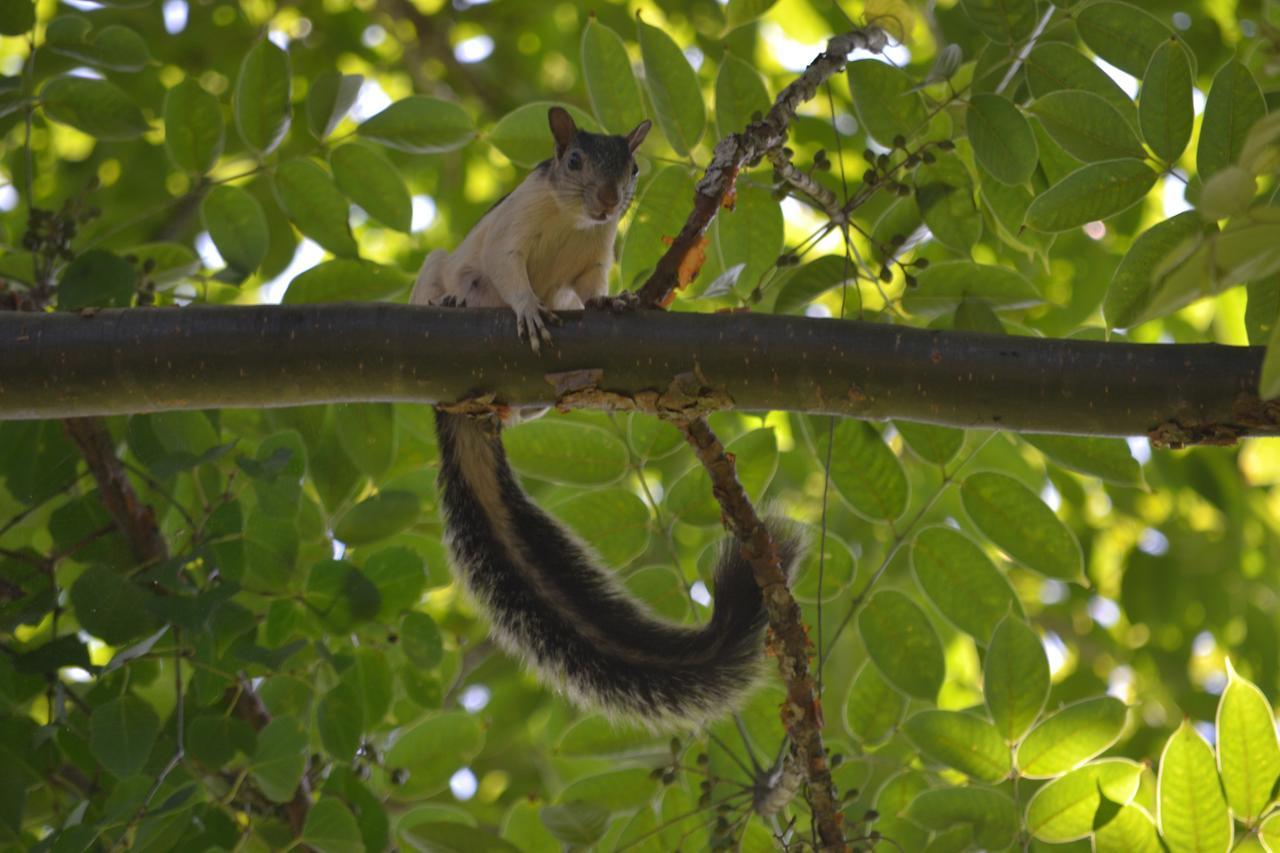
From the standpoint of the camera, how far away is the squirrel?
2.35 m

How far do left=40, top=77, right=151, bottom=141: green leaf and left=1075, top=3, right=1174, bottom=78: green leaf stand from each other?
6.29 feet

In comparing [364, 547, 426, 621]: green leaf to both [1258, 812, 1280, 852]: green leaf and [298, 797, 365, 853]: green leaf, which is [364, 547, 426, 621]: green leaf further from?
[1258, 812, 1280, 852]: green leaf

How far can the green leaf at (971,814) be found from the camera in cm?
224

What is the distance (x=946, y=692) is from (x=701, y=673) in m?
2.31

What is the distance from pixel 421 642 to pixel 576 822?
543 mm

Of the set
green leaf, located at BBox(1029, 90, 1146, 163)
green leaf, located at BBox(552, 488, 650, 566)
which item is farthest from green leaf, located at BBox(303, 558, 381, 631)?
green leaf, located at BBox(1029, 90, 1146, 163)

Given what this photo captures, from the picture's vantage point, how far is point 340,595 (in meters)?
2.42

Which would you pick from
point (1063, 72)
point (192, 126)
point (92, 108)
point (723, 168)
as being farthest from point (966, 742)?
point (92, 108)

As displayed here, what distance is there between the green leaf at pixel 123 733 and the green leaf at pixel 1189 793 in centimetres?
172

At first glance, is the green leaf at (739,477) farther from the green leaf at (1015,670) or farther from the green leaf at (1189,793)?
the green leaf at (1189,793)

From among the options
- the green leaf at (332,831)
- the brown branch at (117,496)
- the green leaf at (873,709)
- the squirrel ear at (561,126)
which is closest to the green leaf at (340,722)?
the green leaf at (332,831)

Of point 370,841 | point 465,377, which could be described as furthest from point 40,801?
point 465,377

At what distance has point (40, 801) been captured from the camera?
104 inches

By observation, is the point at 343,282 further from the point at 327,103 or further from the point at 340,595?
the point at 340,595
